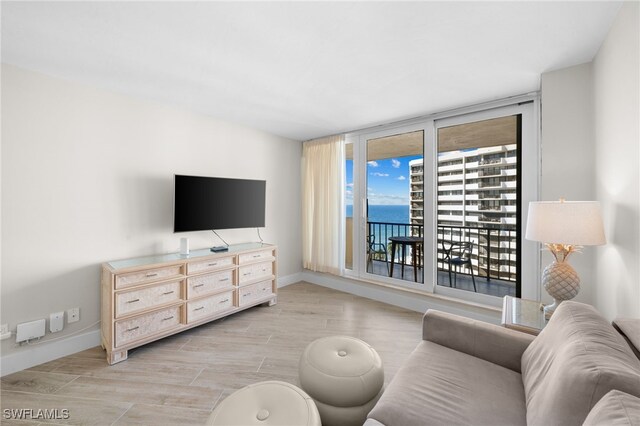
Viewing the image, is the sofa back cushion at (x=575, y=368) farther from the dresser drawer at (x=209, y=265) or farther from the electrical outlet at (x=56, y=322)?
the electrical outlet at (x=56, y=322)

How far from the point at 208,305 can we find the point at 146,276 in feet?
2.38

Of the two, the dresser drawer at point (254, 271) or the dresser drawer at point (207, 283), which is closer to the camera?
the dresser drawer at point (207, 283)

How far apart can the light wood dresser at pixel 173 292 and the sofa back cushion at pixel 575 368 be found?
2.71m

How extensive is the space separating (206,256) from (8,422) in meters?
1.63

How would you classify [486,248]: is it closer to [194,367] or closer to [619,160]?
[619,160]

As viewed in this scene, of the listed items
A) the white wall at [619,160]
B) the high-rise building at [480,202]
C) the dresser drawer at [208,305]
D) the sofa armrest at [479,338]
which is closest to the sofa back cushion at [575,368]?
the sofa armrest at [479,338]

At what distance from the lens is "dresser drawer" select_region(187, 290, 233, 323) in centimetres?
273

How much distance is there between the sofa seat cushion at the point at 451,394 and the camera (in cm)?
107

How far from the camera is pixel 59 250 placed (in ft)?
7.61

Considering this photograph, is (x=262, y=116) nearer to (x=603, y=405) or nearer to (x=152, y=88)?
(x=152, y=88)

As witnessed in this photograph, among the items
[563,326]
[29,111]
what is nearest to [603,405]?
[563,326]

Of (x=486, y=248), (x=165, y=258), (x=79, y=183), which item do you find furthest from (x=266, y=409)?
(x=486, y=248)

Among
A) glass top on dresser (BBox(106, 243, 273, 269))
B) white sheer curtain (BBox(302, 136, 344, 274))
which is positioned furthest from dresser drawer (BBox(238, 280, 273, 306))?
white sheer curtain (BBox(302, 136, 344, 274))

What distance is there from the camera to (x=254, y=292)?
334cm
